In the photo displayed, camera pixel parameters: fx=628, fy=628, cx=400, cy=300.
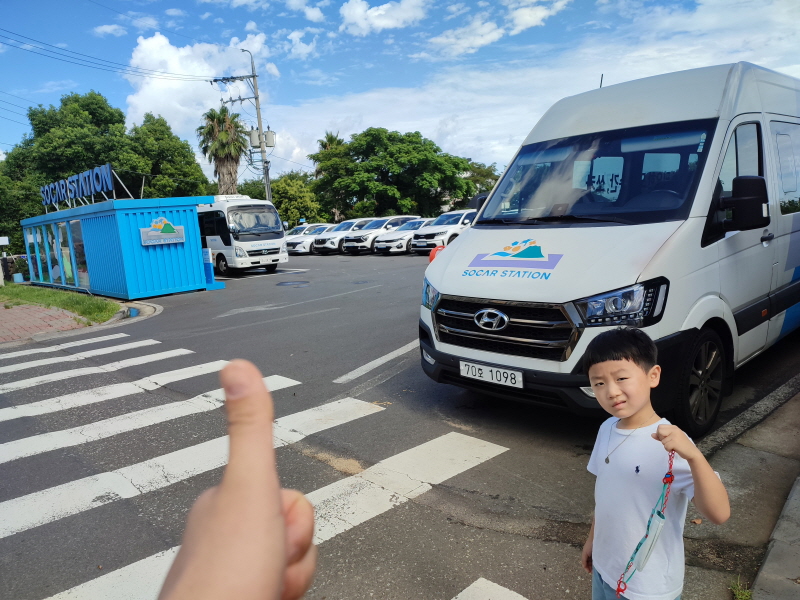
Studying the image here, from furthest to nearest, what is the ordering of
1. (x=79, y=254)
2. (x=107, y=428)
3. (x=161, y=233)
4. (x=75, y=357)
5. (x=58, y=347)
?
(x=79, y=254), (x=161, y=233), (x=58, y=347), (x=75, y=357), (x=107, y=428)

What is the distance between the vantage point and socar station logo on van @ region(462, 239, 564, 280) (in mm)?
4172

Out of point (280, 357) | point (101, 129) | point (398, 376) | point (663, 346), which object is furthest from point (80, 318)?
point (101, 129)

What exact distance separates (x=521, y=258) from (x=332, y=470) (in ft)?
6.38

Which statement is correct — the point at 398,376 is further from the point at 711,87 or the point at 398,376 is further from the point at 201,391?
the point at 711,87

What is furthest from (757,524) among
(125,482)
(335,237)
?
(335,237)

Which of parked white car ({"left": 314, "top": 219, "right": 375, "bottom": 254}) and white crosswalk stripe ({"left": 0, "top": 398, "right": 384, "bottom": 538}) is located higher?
parked white car ({"left": 314, "top": 219, "right": 375, "bottom": 254})

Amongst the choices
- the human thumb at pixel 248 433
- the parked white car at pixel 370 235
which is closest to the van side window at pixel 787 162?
the human thumb at pixel 248 433

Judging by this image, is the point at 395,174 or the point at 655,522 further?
the point at 395,174

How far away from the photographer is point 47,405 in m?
6.17

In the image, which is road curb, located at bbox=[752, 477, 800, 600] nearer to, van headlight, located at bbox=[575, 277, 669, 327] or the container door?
van headlight, located at bbox=[575, 277, 669, 327]

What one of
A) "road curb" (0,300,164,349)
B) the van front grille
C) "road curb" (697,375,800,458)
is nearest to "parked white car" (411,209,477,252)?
"road curb" (0,300,164,349)

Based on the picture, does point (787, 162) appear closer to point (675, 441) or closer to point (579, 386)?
point (579, 386)

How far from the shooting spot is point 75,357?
337 inches

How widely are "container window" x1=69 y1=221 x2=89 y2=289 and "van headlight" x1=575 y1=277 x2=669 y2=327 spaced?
1688 centimetres
